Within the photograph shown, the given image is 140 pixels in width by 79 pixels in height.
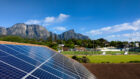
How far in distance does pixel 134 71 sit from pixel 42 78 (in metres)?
16.5

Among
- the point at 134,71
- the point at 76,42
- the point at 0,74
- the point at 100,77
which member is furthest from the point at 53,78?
the point at 76,42

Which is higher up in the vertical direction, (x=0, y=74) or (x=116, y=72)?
(x=0, y=74)

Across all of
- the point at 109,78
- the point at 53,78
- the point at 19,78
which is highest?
the point at 19,78

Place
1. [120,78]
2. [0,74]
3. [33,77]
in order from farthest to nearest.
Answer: [120,78] < [33,77] < [0,74]

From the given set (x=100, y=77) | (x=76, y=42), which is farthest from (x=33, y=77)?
(x=76, y=42)

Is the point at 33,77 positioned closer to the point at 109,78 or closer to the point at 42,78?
the point at 42,78

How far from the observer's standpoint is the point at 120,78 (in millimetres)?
14766

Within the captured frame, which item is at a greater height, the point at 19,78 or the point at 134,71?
the point at 19,78

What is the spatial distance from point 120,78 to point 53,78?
12795 mm

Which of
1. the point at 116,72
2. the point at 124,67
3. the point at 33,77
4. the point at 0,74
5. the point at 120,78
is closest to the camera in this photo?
the point at 0,74

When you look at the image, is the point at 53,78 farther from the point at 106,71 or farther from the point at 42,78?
the point at 106,71

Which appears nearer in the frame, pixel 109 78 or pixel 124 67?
pixel 109 78

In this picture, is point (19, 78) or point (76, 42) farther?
point (76, 42)

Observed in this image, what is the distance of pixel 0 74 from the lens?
10.6 ft
